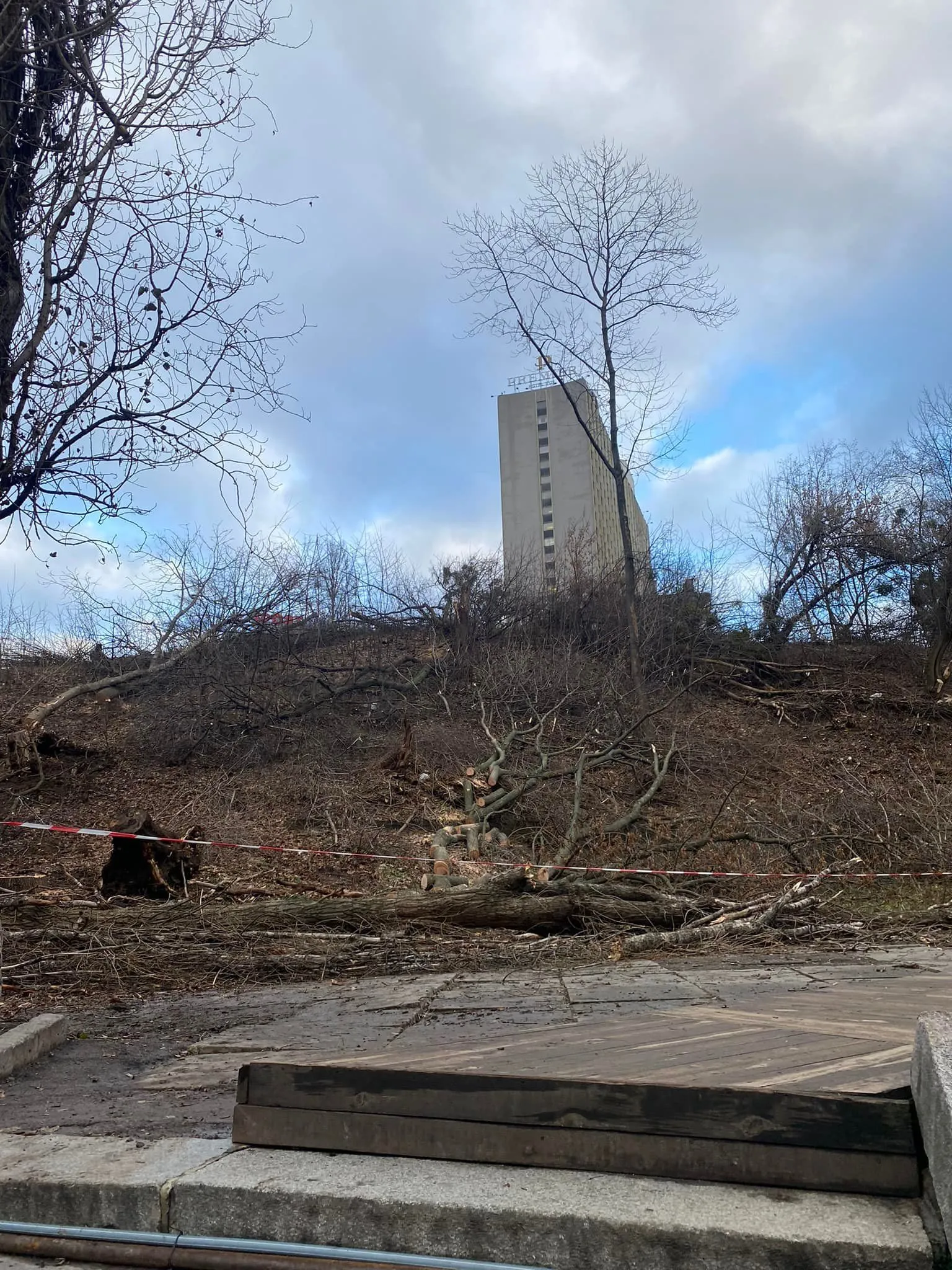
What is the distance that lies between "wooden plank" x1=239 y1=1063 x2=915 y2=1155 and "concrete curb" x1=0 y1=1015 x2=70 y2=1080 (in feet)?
6.05

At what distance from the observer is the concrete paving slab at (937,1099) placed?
2.10 meters

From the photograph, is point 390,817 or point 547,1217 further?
point 390,817

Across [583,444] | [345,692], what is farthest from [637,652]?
[583,444]

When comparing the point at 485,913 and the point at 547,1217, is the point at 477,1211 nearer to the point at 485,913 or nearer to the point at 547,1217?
the point at 547,1217

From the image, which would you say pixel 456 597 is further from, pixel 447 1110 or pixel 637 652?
pixel 447 1110

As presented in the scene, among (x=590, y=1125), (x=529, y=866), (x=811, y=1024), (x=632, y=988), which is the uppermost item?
(x=529, y=866)

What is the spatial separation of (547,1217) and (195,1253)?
3.07 ft

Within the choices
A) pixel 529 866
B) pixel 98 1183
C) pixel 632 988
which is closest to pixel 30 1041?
pixel 98 1183

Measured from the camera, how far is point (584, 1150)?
2555 millimetres

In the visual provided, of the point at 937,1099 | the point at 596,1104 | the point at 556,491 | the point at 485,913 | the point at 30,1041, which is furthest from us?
the point at 556,491

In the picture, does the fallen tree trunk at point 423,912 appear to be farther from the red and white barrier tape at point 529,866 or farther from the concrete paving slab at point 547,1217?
the concrete paving slab at point 547,1217

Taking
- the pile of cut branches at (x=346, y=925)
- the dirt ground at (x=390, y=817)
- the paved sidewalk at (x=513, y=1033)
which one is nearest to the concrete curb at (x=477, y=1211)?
the paved sidewalk at (x=513, y=1033)

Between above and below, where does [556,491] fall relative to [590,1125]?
above

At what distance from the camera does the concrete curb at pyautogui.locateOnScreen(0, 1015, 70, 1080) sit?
4.00 meters
